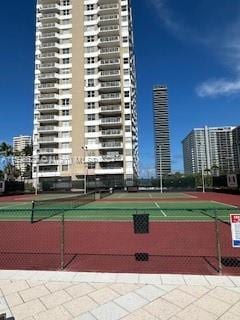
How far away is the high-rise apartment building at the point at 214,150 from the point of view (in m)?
106

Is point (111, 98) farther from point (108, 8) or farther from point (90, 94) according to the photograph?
point (108, 8)

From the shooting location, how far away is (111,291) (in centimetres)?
625

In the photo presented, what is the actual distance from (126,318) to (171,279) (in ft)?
7.22

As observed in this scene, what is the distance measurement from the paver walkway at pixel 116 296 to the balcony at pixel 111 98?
226ft

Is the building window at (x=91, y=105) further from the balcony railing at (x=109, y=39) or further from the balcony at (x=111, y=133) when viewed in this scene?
the balcony railing at (x=109, y=39)

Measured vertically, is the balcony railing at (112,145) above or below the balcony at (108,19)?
below

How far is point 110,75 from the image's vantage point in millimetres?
75000

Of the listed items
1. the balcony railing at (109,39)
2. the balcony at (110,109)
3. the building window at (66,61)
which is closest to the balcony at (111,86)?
the balcony at (110,109)

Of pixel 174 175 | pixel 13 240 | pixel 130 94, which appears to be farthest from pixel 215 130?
pixel 13 240

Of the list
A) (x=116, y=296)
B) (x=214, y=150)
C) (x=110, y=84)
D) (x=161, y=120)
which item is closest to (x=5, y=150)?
(x=110, y=84)

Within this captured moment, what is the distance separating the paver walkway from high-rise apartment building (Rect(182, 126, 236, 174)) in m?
97.0

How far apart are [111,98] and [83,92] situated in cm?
772

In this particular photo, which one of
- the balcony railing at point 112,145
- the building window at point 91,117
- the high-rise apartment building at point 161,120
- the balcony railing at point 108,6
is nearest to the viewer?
the balcony railing at point 112,145

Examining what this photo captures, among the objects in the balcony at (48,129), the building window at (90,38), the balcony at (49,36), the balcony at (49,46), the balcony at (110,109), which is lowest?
the balcony at (48,129)
